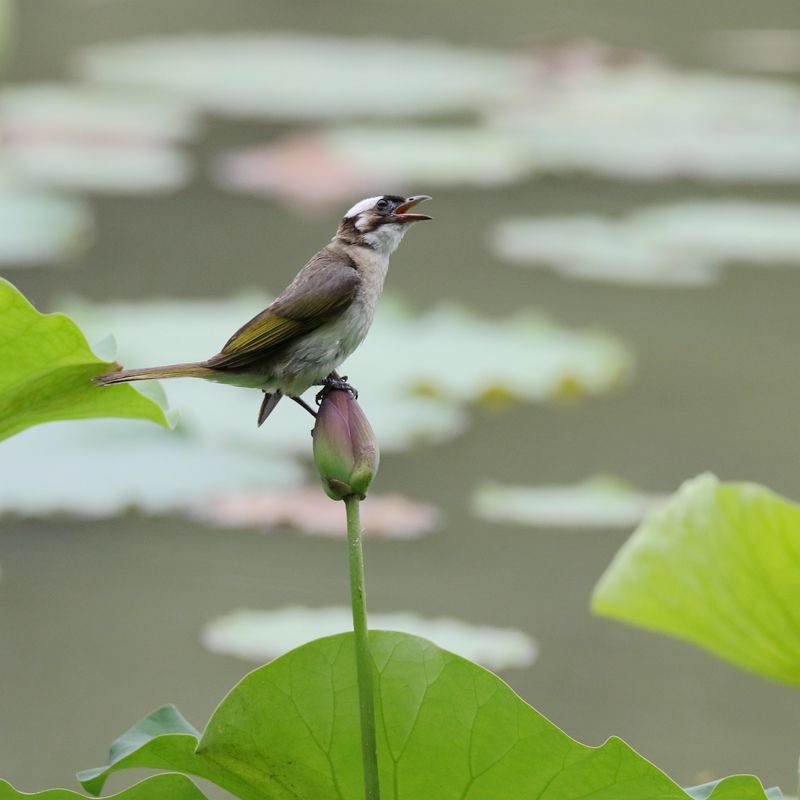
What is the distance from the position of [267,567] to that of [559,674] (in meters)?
0.63

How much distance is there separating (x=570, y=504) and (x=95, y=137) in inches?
117

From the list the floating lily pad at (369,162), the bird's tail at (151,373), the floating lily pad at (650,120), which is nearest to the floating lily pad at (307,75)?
the floating lily pad at (650,120)

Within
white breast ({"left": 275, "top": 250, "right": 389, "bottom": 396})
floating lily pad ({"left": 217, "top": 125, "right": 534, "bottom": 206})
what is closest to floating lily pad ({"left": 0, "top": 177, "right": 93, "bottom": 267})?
floating lily pad ({"left": 217, "top": 125, "right": 534, "bottom": 206})

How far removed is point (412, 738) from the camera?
117 cm

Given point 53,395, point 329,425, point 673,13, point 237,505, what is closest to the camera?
point 329,425

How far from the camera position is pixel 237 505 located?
3.03 metres

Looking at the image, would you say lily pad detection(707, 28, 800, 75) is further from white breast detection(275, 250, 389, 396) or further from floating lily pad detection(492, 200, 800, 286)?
white breast detection(275, 250, 389, 396)

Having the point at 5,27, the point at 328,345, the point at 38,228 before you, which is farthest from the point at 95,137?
the point at 328,345

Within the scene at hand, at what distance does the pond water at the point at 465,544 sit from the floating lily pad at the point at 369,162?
0.35 feet

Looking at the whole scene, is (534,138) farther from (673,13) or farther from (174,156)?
(673,13)

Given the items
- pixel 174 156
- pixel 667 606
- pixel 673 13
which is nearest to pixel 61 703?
pixel 667 606

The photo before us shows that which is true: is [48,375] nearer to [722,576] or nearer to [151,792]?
[151,792]

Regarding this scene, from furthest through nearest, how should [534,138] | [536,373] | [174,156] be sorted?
[534,138]
[174,156]
[536,373]

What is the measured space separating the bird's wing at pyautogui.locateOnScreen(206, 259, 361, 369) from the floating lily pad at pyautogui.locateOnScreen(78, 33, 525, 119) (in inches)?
184
